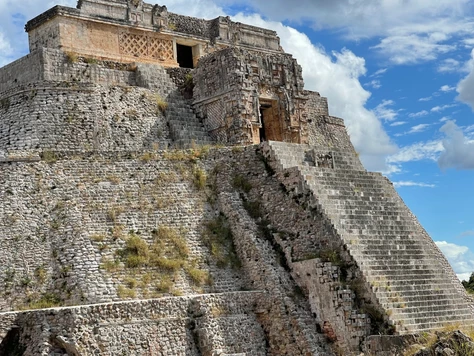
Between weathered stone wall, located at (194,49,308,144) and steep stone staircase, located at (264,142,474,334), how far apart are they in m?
2.84

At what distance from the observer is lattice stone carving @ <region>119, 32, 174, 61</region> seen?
93.1 ft

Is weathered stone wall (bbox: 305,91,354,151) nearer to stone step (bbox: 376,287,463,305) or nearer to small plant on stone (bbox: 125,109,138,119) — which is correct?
small plant on stone (bbox: 125,109,138,119)

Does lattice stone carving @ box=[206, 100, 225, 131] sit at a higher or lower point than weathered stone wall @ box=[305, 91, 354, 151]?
lower

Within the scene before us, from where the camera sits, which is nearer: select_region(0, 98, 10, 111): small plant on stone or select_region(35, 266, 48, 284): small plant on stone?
select_region(35, 266, 48, 284): small plant on stone

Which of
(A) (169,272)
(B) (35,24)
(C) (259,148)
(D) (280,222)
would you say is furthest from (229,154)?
(B) (35,24)

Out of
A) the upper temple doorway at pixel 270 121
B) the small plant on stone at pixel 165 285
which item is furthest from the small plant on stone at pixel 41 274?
the upper temple doorway at pixel 270 121

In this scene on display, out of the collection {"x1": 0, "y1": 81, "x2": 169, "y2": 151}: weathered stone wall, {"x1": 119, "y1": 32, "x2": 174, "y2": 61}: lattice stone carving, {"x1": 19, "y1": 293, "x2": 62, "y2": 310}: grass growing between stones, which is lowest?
{"x1": 19, "y1": 293, "x2": 62, "y2": 310}: grass growing between stones

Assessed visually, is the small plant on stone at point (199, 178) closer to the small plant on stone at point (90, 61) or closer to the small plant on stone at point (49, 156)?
the small plant on stone at point (49, 156)

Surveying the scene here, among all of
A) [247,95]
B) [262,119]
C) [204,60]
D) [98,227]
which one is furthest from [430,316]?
[204,60]

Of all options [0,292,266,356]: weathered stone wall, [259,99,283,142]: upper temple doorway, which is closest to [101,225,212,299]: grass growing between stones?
[0,292,266,356]: weathered stone wall

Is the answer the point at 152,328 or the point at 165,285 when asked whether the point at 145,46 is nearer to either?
the point at 165,285

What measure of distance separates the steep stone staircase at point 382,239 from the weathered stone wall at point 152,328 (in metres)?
3.06

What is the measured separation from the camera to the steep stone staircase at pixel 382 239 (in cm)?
2002

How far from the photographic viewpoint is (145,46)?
28.9m
